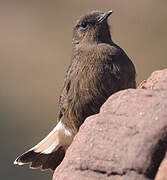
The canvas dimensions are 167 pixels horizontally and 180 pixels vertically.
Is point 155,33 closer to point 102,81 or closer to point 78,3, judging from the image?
point 78,3

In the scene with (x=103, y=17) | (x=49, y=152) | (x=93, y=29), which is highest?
(x=103, y=17)

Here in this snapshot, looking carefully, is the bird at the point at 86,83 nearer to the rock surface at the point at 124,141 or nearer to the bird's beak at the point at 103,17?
the bird's beak at the point at 103,17

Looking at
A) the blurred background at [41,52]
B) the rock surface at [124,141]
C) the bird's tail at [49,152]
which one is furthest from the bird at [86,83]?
the blurred background at [41,52]

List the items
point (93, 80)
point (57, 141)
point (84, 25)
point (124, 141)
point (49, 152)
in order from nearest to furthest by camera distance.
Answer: point (124, 141) < point (93, 80) < point (49, 152) < point (57, 141) < point (84, 25)

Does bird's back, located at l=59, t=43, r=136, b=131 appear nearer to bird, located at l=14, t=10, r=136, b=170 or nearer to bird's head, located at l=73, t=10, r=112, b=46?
bird, located at l=14, t=10, r=136, b=170

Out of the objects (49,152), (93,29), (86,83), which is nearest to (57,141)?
(49,152)

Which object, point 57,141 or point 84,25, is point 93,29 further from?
point 57,141
